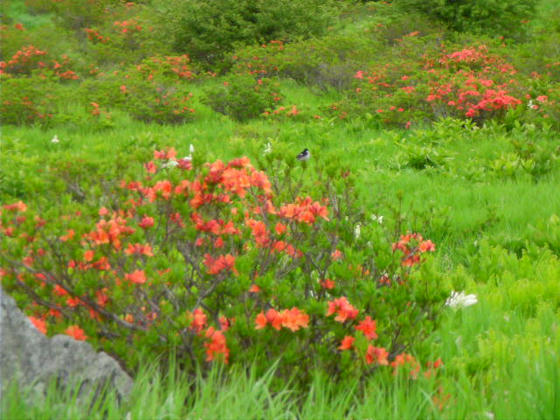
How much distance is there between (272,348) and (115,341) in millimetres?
652

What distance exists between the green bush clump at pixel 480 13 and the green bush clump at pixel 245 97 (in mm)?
7304

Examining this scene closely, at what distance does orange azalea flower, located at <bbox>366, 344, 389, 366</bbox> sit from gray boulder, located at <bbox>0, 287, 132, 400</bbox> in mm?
985

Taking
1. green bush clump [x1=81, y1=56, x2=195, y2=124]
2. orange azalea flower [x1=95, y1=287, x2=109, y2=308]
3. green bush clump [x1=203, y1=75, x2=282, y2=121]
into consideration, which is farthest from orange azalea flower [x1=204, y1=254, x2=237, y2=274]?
green bush clump [x1=203, y1=75, x2=282, y2=121]

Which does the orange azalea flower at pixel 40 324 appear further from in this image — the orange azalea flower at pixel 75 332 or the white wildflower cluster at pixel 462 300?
the white wildflower cluster at pixel 462 300

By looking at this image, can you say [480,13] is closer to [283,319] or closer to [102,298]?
[283,319]

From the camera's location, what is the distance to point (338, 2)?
76.5 feet

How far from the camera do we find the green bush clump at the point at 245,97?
11398mm

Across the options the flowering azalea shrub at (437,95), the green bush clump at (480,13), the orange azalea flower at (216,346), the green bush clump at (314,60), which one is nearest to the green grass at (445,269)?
the orange azalea flower at (216,346)

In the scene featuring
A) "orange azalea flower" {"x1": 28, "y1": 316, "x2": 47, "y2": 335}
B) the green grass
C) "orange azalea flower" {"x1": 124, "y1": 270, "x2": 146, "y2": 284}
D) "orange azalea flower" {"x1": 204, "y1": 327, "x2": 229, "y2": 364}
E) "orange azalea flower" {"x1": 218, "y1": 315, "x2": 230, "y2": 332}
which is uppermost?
"orange azalea flower" {"x1": 124, "y1": 270, "x2": 146, "y2": 284}

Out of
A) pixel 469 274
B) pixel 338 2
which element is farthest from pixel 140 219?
pixel 338 2

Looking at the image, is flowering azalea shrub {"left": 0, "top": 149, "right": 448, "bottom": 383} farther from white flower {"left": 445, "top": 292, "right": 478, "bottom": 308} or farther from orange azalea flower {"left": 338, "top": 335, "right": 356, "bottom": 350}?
white flower {"left": 445, "top": 292, "right": 478, "bottom": 308}

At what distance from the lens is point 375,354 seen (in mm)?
2514

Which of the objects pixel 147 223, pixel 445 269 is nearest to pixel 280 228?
pixel 147 223

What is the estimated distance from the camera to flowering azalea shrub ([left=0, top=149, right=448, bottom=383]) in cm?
244
